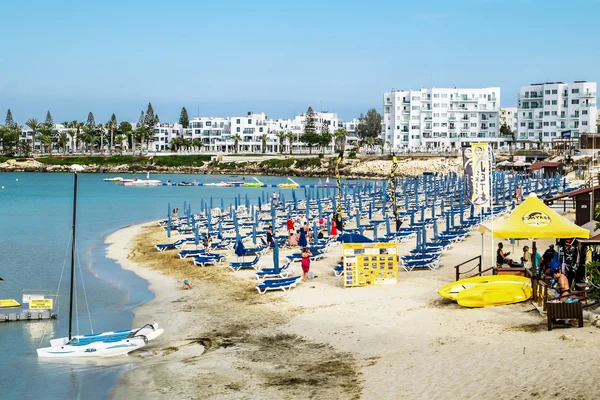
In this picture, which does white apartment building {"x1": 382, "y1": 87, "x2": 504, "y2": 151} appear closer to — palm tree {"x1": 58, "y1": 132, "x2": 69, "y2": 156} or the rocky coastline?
the rocky coastline

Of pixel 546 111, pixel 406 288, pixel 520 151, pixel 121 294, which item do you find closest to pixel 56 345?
pixel 121 294

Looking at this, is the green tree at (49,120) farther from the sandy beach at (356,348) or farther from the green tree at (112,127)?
the sandy beach at (356,348)

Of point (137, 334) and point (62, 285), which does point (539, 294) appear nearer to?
point (137, 334)

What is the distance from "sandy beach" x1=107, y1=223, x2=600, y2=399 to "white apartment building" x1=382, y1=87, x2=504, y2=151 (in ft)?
378

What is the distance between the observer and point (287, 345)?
16.8 m

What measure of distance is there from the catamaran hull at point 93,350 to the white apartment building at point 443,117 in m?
121

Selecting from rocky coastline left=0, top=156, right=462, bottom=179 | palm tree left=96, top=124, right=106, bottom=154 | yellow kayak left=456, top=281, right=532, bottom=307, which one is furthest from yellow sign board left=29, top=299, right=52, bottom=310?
palm tree left=96, top=124, right=106, bottom=154

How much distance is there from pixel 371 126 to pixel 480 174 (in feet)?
509

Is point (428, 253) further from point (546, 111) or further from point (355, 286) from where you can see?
point (546, 111)

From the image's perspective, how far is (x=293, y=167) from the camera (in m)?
144

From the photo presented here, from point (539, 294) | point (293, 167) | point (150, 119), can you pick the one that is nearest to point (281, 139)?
point (293, 167)

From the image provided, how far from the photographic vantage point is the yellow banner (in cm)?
2283

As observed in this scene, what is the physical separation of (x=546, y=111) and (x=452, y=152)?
17560 millimetres

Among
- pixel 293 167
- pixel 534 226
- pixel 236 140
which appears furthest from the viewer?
pixel 236 140
